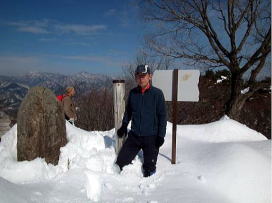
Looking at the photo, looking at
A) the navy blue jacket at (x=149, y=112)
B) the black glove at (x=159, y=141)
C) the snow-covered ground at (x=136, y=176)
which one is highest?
the navy blue jacket at (x=149, y=112)

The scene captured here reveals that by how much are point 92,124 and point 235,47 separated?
7942 mm

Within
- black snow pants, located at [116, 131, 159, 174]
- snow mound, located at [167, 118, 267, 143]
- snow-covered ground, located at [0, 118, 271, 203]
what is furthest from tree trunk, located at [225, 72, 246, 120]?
black snow pants, located at [116, 131, 159, 174]

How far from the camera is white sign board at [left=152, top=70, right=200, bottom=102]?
5.11 meters

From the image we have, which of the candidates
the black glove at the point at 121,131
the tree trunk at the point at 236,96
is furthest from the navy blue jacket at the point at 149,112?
the tree trunk at the point at 236,96

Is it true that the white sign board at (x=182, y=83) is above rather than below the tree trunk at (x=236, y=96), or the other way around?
above

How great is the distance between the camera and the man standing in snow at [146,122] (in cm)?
465

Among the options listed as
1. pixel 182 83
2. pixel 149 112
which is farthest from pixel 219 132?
pixel 149 112

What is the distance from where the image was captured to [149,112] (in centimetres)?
472

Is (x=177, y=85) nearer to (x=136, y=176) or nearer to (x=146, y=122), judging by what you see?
(x=146, y=122)

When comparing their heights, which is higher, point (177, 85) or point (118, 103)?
point (177, 85)

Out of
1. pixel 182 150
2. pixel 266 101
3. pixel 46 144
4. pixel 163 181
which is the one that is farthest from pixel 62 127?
pixel 266 101

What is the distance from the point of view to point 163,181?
441 centimetres

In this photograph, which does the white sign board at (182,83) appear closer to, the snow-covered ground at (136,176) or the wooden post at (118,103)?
the wooden post at (118,103)

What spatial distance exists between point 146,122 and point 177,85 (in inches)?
36.3
